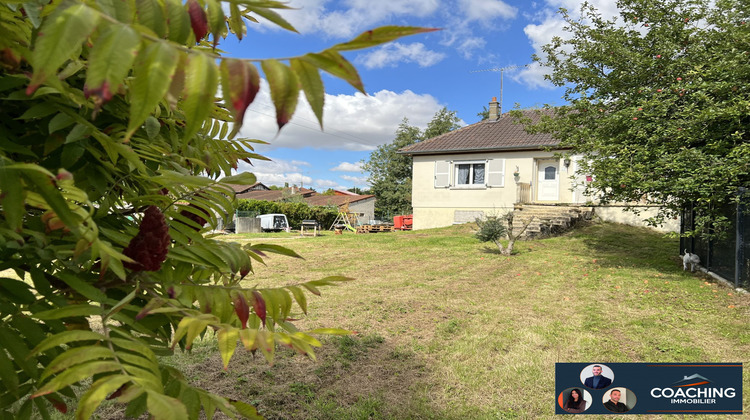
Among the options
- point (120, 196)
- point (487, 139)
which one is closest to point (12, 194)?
point (120, 196)

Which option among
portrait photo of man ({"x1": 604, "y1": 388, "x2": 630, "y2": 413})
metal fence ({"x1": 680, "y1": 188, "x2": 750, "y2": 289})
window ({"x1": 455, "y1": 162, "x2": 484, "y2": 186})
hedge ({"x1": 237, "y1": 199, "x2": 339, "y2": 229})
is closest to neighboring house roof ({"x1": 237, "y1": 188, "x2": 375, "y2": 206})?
hedge ({"x1": 237, "y1": 199, "x2": 339, "y2": 229})

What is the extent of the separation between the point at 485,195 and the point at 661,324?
13.4 metres

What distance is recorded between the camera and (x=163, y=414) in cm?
72

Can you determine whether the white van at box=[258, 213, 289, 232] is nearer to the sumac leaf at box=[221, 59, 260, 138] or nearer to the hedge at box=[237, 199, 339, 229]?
the hedge at box=[237, 199, 339, 229]

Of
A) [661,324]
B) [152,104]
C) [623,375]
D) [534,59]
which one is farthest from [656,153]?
[152,104]

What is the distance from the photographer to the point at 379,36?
0.72 m

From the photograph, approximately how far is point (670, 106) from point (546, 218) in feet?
24.2

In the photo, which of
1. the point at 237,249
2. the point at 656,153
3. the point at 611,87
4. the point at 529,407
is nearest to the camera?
the point at 237,249

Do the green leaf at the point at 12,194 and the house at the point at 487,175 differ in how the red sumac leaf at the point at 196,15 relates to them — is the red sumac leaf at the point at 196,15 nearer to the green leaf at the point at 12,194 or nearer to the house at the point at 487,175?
the green leaf at the point at 12,194

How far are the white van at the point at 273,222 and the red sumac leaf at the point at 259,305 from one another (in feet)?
95.0

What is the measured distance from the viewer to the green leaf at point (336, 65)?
72cm

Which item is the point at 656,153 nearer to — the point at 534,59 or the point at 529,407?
the point at 534,59

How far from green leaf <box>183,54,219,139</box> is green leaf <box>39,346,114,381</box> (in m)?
0.53

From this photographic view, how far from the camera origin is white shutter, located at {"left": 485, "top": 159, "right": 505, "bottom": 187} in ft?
60.7
